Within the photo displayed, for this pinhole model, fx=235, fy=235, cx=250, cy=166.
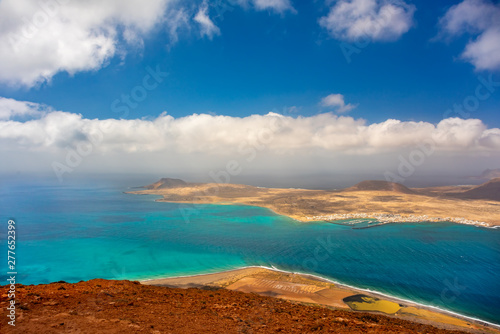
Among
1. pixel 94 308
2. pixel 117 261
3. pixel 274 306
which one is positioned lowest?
pixel 117 261

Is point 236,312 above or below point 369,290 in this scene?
above

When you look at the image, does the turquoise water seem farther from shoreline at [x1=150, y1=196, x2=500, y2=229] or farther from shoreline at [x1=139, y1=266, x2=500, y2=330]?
shoreline at [x1=150, y1=196, x2=500, y2=229]

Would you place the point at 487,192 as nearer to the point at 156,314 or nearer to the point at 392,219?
the point at 392,219

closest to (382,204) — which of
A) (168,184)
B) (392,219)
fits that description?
(392,219)

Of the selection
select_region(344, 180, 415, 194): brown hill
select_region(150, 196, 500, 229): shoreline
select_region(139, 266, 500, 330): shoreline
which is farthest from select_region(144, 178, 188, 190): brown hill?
select_region(139, 266, 500, 330): shoreline

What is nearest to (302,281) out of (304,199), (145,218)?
(145,218)

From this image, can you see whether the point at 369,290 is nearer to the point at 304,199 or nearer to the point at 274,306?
the point at 274,306

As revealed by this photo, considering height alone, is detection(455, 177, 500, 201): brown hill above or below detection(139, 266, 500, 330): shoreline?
above
